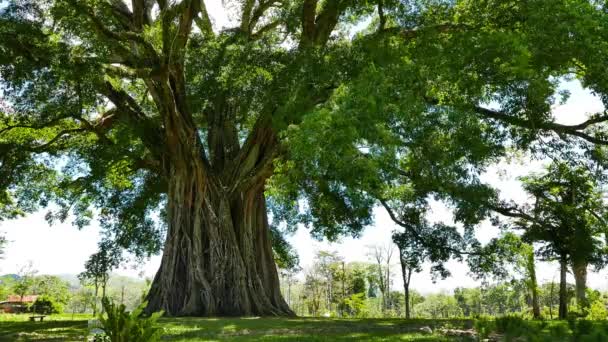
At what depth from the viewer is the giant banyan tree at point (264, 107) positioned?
305 inches

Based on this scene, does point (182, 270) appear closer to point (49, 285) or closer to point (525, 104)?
point (525, 104)

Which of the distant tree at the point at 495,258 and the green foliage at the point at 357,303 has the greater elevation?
the distant tree at the point at 495,258

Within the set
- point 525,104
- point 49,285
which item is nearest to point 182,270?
point 525,104

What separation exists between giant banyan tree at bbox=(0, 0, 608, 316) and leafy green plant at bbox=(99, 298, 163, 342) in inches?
132

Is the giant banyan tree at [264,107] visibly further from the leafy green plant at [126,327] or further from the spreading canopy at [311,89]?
the leafy green plant at [126,327]

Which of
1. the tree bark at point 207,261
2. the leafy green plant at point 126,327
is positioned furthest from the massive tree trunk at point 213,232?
the leafy green plant at point 126,327

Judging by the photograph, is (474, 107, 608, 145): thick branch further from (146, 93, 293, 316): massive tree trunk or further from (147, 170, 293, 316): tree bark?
(147, 170, 293, 316): tree bark

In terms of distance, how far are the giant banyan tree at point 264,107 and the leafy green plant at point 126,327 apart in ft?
11.0

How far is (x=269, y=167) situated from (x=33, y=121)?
584 centimetres

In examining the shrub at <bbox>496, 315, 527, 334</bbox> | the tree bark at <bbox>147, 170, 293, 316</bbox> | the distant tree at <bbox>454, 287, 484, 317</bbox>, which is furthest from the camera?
the distant tree at <bbox>454, 287, 484, 317</bbox>

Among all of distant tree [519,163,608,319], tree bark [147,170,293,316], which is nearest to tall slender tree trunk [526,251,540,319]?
distant tree [519,163,608,319]

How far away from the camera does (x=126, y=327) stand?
404cm

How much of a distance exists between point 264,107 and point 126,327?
755 cm

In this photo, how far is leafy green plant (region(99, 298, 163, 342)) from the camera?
4027mm
